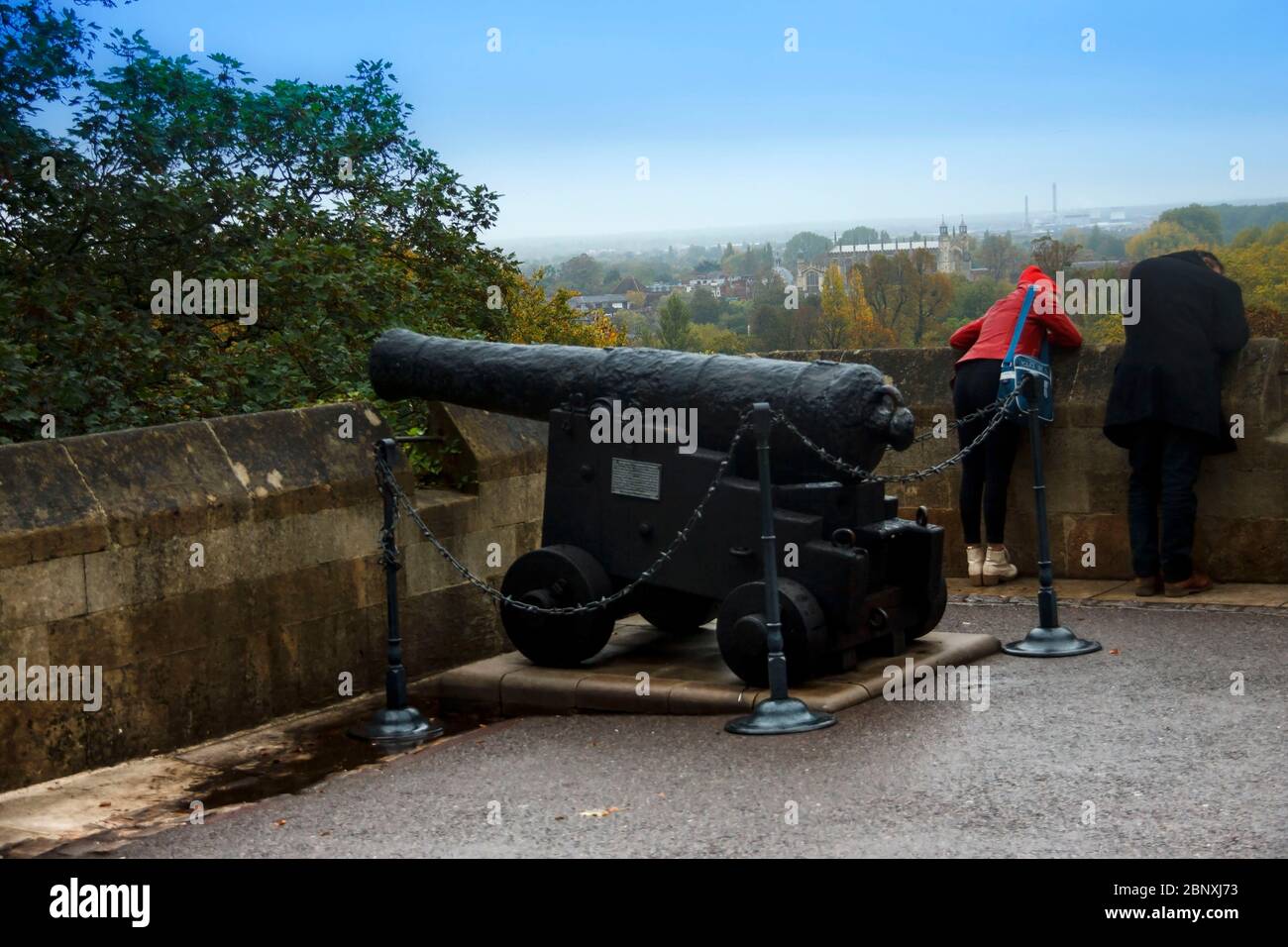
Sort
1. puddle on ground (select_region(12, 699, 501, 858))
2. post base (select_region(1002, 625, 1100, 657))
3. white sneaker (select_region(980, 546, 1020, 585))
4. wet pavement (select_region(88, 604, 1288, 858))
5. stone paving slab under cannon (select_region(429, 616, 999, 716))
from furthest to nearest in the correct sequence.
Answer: white sneaker (select_region(980, 546, 1020, 585)) → post base (select_region(1002, 625, 1100, 657)) → stone paving slab under cannon (select_region(429, 616, 999, 716)) → puddle on ground (select_region(12, 699, 501, 858)) → wet pavement (select_region(88, 604, 1288, 858))

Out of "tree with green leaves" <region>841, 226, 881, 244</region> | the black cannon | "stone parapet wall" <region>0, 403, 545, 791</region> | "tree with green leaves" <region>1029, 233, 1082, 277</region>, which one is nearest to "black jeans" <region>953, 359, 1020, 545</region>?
the black cannon

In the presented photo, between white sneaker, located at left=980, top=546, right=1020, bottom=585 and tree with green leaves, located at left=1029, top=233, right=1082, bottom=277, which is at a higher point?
tree with green leaves, located at left=1029, top=233, right=1082, bottom=277

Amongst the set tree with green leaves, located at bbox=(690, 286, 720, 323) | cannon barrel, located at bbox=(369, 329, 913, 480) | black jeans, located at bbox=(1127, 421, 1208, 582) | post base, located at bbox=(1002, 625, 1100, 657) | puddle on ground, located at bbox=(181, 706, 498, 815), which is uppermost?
tree with green leaves, located at bbox=(690, 286, 720, 323)

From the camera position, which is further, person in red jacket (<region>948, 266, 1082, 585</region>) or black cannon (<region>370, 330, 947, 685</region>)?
person in red jacket (<region>948, 266, 1082, 585</region>)

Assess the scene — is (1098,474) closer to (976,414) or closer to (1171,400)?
(1171,400)

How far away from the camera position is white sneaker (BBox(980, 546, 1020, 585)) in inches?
395

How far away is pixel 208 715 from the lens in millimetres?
7051

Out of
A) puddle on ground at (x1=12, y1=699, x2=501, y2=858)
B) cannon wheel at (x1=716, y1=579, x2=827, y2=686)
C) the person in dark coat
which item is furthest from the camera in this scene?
the person in dark coat

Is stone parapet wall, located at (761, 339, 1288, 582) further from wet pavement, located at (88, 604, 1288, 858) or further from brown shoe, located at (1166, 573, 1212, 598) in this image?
wet pavement, located at (88, 604, 1288, 858)

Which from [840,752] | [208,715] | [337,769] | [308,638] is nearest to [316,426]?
[308,638]

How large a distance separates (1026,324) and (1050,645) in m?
2.52

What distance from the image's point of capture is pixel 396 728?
6.96 metres

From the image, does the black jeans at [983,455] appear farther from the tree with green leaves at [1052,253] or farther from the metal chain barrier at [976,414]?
the tree with green leaves at [1052,253]

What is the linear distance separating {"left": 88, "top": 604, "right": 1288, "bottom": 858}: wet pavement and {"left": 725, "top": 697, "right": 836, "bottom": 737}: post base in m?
0.07
